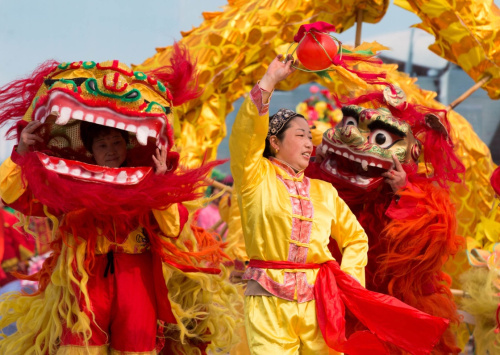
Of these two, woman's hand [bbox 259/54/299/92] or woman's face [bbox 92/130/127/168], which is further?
woman's face [bbox 92/130/127/168]

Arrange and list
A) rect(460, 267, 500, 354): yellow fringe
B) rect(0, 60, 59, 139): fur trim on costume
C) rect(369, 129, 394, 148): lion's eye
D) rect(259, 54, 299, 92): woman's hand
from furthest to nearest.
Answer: rect(460, 267, 500, 354): yellow fringe, rect(369, 129, 394, 148): lion's eye, rect(0, 60, 59, 139): fur trim on costume, rect(259, 54, 299, 92): woman's hand

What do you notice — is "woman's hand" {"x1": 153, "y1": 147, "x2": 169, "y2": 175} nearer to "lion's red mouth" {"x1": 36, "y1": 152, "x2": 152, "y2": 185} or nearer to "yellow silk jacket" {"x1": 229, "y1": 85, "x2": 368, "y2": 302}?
"lion's red mouth" {"x1": 36, "y1": 152, "x2": 152, "y2": 185}

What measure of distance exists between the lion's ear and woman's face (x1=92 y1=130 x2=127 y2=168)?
1.46 meters

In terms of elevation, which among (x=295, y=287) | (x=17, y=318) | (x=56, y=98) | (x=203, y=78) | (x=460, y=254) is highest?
(x=56, y=98)

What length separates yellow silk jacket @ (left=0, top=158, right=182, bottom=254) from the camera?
2756 mm

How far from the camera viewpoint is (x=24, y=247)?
6.23m

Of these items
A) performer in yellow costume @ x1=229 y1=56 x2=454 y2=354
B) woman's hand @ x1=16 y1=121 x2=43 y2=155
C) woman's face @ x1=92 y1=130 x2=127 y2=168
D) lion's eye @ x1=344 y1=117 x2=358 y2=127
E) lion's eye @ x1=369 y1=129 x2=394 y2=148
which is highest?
woman's hand @ x1=16 y1=121 x2=43 y2=155

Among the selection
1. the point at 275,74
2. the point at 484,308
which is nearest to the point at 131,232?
the point at 275,74

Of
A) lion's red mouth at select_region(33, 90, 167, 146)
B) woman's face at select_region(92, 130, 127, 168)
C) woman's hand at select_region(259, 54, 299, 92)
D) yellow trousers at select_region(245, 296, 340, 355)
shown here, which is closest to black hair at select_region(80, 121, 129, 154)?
woman's face at select_region(92, 130, 127, 168)

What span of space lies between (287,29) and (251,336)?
237 cm

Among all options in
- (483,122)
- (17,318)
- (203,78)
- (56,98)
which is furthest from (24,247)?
(483,122)

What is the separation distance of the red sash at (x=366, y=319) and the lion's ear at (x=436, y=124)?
101cm

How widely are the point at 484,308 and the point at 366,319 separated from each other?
4.06 ft

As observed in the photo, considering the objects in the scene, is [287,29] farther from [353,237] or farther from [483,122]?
[483,122]
